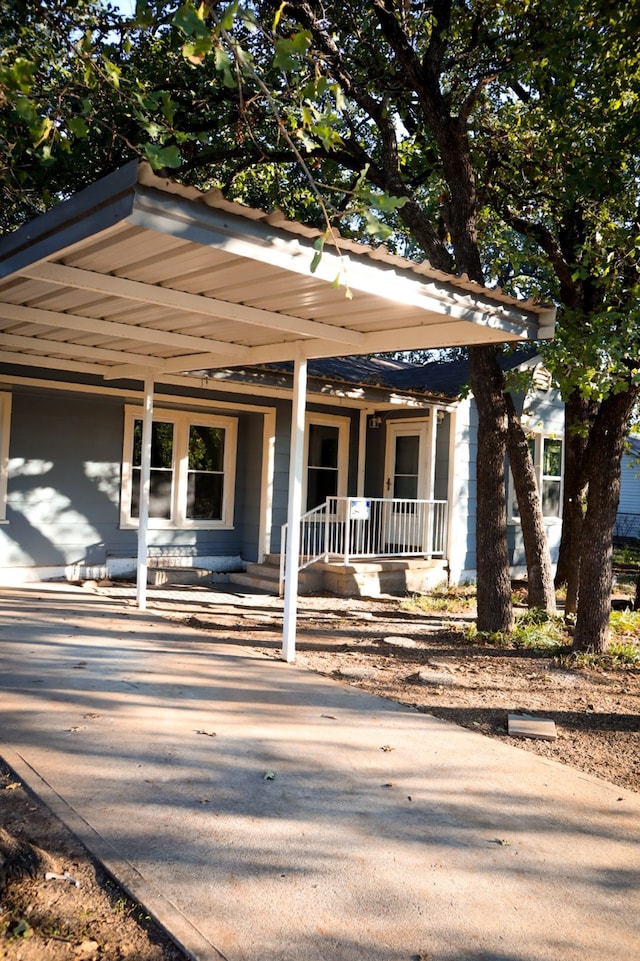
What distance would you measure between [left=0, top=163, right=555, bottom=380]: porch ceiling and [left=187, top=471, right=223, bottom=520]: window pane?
168 inches

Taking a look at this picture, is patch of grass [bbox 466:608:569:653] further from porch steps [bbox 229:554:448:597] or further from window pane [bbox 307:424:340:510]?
window pane [bbox 307:424:340:510]

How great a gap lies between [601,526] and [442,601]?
3.63 m

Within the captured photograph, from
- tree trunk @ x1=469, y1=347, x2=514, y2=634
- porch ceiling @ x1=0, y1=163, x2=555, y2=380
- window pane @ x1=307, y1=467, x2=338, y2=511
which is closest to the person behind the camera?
porch ceiling @ x1=0, y1=163, x2=555, y2=380

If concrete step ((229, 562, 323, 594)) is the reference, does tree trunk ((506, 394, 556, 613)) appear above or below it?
above

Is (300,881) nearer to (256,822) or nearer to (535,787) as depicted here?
(256,822)

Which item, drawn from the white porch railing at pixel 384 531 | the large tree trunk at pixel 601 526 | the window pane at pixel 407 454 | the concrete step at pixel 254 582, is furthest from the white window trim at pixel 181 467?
the large tree trunk at pixel 601 526

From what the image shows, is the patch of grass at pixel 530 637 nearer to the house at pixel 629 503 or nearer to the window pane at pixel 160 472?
the window pane at pixel 160 472

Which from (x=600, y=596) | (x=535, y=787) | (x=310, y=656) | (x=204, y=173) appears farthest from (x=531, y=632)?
(x=204, y=173)

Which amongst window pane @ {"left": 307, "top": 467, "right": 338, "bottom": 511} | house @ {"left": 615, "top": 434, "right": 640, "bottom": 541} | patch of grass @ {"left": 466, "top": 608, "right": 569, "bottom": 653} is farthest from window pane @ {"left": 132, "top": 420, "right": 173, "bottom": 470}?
house @ {"left": 615, "top": 434, "right": 640, "bottom": 541}

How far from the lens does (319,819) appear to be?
12.0 ft

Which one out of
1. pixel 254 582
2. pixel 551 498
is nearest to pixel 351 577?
pixel 254 582

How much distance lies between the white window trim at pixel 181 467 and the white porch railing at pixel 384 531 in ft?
3.78

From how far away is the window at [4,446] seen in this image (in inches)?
389

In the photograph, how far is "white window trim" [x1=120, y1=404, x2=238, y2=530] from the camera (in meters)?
11.0
